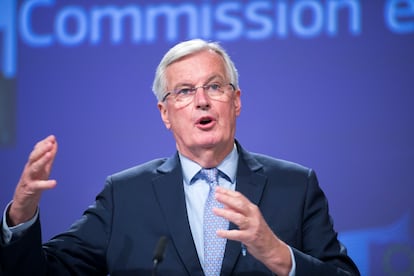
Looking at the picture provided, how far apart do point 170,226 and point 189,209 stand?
127 mm

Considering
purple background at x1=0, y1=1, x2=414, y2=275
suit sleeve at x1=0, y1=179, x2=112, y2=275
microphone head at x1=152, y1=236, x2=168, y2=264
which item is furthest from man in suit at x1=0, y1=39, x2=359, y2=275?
purple background at x1=0, y1=1, x2=414, y2=275

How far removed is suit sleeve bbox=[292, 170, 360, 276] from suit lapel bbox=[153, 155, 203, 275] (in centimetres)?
40

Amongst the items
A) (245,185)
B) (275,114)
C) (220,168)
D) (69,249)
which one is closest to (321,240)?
(245,185)

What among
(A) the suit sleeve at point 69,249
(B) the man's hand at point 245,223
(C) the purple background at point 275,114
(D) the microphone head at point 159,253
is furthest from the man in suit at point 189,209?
(C) the purple background at point 275,114

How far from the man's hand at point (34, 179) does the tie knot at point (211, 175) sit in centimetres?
70

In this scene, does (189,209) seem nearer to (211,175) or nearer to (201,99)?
(211,175)

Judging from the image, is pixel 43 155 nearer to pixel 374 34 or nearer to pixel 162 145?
pixel 162 145

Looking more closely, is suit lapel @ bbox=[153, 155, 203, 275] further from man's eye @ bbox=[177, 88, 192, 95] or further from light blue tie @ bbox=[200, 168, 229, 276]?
man's eye @ bbox=[177, 88, 192, 95]

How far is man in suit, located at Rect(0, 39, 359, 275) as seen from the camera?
A: 85.4 inches

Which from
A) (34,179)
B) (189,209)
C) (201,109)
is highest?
(201,109)

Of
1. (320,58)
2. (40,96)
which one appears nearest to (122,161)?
(40,96)

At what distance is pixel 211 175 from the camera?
8.21 feet

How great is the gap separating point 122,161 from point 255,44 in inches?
38.8

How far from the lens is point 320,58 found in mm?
3555
